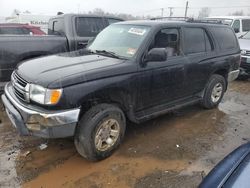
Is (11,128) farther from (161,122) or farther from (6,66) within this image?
(161,122)

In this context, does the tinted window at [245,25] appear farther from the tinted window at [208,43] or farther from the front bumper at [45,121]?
the front bumper at [45,121]

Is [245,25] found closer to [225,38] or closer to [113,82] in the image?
[225,38]

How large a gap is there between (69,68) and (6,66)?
2421 millimetres

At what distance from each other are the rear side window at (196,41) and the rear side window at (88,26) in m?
2.95

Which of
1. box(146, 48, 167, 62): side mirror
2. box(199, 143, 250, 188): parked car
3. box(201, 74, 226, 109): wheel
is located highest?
box(146, 48, 167, 62): side mirror

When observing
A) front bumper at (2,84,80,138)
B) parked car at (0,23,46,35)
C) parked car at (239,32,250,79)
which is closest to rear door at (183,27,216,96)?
front bumper at (2,84,80,138)

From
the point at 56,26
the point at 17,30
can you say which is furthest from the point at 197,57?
the point at 17,30

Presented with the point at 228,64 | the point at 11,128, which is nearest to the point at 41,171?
the point at 11,128

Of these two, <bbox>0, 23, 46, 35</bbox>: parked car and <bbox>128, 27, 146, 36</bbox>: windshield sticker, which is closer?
<bbox>128, 27, 146, 36</bbox>: windshield sticker

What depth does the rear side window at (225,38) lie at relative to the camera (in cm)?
578

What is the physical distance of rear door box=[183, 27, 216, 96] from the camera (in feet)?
16.6

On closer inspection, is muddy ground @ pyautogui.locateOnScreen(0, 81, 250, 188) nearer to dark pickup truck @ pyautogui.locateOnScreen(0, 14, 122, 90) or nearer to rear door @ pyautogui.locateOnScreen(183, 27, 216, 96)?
rear door @ pyautogui.locateOnScreen(183, 27, 216, 96)

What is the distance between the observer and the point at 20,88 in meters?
3.82

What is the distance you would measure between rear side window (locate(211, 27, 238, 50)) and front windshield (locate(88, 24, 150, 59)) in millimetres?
1899
